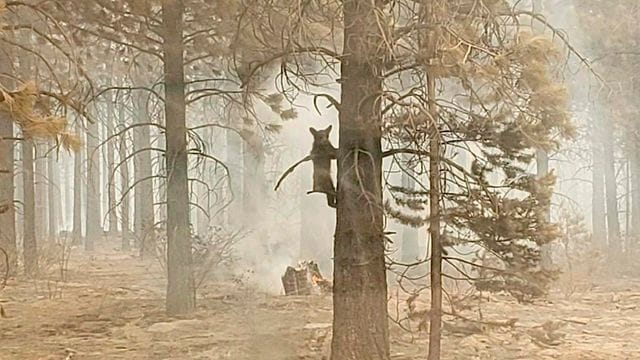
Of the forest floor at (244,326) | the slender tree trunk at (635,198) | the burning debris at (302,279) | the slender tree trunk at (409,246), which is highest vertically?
the slender tree trunk at (635,198)

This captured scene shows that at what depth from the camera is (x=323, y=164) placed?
6.54 m

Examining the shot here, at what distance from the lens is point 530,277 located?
254 inches

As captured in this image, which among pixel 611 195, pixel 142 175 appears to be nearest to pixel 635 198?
pixel 611 195

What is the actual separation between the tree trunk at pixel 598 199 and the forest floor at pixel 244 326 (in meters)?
1.78

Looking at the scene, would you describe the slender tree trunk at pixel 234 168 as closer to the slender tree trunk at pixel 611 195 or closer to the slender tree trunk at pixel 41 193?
the slender tree trunk at pixel 611 195

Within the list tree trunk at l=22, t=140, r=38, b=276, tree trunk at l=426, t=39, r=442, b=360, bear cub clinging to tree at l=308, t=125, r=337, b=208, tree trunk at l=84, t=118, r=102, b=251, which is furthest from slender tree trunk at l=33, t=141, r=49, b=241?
tree trunk at l=426, t=39, r=442, b=360

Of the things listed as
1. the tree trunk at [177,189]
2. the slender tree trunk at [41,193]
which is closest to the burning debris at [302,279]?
the tree trunk at [177,189]

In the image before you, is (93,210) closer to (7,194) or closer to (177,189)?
(7,194)

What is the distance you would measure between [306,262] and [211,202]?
239 cm

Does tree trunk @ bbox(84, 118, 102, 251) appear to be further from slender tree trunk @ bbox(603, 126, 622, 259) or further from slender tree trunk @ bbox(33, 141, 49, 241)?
slender tree trunk @ bbox(603, 126, 622, 259)

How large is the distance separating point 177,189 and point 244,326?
1864mm

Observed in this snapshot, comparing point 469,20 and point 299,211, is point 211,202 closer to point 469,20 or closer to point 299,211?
point 299,211

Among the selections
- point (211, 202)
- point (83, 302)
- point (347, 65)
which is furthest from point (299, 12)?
point (211, 202)

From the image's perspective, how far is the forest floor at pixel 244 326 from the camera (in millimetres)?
7438
